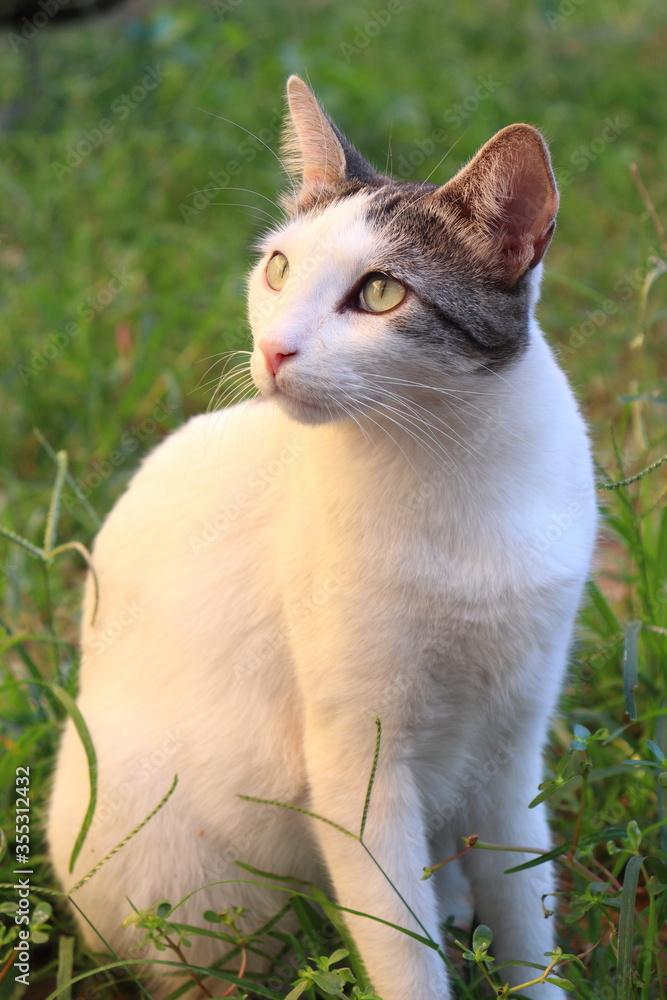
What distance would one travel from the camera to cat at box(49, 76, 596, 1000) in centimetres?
162

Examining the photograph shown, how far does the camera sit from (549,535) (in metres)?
1.76

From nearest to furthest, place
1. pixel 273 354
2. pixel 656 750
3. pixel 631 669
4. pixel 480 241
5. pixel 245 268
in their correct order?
pixel 273 354 → pixel 480 241 → pixel 656 750 → pixel 631 669 → pixel 245 268

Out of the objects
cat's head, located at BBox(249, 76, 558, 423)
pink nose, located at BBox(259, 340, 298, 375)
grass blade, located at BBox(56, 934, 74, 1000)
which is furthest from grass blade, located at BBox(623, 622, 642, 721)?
grass blade, located at BBox(56, 934, 74, 1000)

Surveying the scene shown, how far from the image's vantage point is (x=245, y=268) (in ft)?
15.0

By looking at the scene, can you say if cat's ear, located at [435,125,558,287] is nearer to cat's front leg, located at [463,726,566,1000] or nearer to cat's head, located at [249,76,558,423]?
Answer: cat's head, located at [249,76,558,423]

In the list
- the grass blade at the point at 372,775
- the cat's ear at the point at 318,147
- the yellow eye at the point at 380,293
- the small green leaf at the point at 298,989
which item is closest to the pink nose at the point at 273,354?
the yellow eye at the point at 380,293

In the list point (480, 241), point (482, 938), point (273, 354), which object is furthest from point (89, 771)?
point (480, 241)

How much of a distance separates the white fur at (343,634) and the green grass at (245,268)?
0.16 meters

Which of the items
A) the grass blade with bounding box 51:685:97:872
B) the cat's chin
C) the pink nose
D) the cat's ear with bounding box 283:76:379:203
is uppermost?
the cat's ear with bounding box 283:76:379:203

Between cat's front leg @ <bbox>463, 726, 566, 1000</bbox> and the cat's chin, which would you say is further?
cat's front leg @ <bbox>463, 726, 566, 1000</bbox>

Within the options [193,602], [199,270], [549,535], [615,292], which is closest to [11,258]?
[199,270]

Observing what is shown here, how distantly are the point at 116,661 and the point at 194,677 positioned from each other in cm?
25

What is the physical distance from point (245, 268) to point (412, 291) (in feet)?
10.2

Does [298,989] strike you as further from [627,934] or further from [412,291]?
[412,291]
